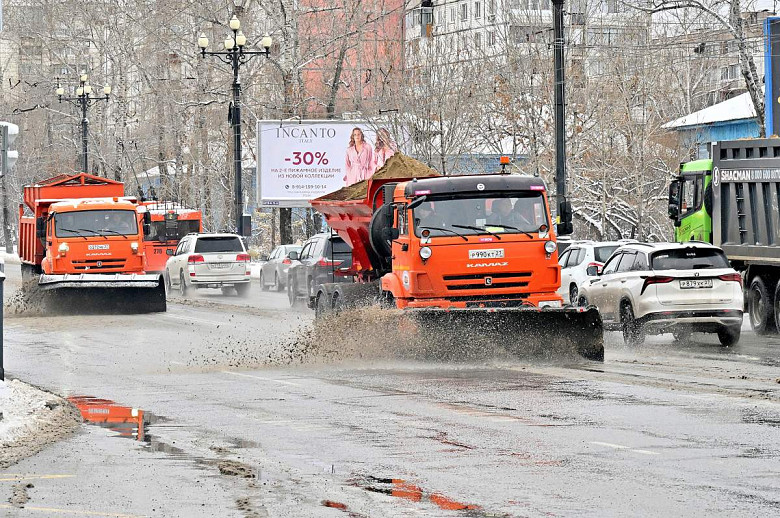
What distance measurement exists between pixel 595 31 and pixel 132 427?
43087mm

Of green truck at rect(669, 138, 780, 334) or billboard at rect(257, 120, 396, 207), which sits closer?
green truck at rect(669, 138, 780, 334)

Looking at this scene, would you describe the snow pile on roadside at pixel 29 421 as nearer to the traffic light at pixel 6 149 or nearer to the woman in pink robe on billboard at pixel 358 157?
the traffic light at pixel 6 149

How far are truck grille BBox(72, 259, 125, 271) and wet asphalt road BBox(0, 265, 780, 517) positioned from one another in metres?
12.6

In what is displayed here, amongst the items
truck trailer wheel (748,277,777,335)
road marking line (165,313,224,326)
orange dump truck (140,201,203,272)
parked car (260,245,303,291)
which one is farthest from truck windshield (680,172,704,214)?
orange dump truck (140,201,203,272)

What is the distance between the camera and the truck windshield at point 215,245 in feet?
139

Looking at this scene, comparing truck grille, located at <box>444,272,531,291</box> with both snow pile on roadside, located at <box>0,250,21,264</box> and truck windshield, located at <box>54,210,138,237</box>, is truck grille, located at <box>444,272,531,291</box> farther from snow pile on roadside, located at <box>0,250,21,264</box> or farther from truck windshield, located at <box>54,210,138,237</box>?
snow pile on roadside, located at <box>0,250,21,264</box>

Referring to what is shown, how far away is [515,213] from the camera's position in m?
20.4

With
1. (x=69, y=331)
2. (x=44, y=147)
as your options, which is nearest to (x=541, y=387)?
(x=69, y=331)

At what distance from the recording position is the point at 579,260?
31.5 m

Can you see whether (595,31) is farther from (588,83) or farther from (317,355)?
(317,355)

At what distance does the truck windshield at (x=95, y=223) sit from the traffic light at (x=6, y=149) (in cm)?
1960

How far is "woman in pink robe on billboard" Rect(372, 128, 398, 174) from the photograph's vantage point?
1931 inches

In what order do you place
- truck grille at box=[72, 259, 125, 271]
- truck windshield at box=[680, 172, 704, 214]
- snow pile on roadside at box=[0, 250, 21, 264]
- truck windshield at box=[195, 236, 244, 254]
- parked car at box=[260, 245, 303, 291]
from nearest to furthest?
1. truck windshield at box=[680, 172, 704, 214]
2. truck grille at box=[72, 259, 125, 271]
3. truck windshield at box=[195, 236, 244, 254]
4. parked car at box=[260, 245, 303, 291]
5. snow pile on roadside at box=[0, 250, 21, 264]

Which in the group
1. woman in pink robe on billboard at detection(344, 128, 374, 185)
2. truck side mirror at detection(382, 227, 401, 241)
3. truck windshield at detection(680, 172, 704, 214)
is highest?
woman in pink robe on billboard at detection(344, 128, 374, 185)
